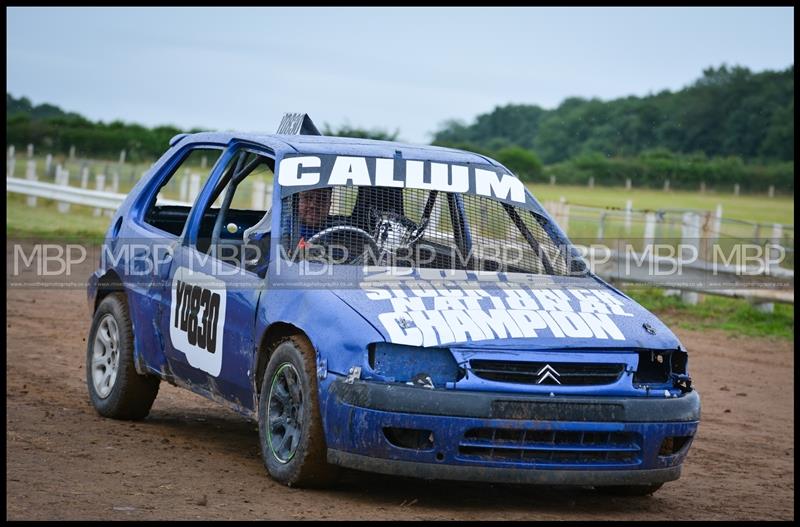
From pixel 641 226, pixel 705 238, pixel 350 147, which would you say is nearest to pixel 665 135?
pixel 641 226

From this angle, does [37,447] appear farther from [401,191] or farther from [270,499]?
[401,191]

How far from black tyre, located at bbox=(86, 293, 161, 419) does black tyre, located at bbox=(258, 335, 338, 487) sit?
1816mm

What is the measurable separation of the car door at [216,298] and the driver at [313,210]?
0.35 metres

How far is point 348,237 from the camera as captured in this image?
6.93 m

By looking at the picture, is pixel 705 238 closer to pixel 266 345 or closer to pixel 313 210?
pixel 313 210

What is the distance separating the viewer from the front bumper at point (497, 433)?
5770 millimetres

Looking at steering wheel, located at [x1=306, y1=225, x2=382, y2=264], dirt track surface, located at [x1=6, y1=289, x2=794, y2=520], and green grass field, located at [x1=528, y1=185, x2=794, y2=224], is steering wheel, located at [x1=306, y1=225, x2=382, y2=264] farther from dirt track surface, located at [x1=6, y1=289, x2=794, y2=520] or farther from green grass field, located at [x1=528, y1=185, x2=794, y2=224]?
green grass field, located at [x1=528, y1=185, x2=794, y2=224]

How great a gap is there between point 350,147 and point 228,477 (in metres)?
1.88

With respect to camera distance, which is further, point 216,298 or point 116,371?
point 116,371

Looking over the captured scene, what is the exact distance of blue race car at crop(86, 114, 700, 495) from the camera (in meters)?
5.86

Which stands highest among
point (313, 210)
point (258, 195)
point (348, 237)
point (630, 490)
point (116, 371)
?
point (258, 195)

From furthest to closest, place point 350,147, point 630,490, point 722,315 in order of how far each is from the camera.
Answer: point 722,315, point 350,147, point 630,490

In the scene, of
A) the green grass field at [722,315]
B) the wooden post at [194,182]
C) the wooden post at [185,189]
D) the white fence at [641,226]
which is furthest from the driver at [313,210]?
the wooden post at [194,182]

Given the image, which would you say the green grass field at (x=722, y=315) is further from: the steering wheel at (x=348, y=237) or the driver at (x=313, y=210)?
the driver at (x=313, y=210)
